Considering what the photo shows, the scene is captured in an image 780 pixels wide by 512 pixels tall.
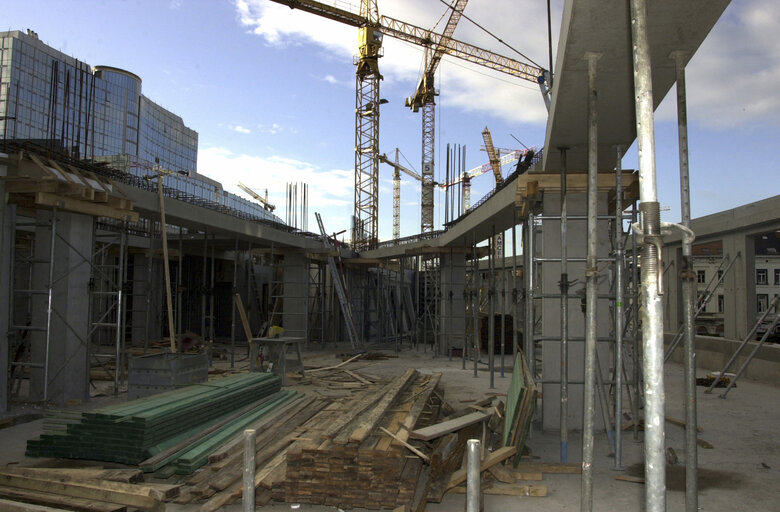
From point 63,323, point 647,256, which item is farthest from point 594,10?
point 63,323

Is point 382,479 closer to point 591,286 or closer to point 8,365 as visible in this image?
point 591,286

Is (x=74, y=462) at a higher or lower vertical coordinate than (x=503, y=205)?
lower

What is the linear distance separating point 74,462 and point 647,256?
719 cm

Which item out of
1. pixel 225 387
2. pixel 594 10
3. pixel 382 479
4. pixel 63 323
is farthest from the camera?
pixel 63 323

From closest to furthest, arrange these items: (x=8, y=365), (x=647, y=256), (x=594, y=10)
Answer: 1. (x=647, y=256)
2. (x=594, y=10)
3. (x=8, y=365)

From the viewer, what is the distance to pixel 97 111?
219 ft

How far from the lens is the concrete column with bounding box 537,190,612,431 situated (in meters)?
9.28

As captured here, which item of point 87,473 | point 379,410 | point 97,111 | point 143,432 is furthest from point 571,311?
point 97,111

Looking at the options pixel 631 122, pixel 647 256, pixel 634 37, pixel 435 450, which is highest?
pixel 631 122

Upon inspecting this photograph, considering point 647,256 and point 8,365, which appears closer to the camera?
point 647,256

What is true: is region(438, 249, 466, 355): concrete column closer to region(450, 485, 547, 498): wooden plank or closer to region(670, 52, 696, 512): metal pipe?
region(450, 485, 547, 498): wooden plank

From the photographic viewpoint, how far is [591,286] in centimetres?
528

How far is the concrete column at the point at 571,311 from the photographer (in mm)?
9281

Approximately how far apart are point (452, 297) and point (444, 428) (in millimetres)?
14796
